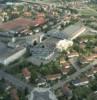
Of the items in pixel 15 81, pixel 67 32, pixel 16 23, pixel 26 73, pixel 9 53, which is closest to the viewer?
pixel 15 81

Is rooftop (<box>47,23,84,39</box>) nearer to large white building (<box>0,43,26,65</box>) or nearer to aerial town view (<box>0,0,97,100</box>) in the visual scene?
aerial town view (<box>0,0,97,100</box>)

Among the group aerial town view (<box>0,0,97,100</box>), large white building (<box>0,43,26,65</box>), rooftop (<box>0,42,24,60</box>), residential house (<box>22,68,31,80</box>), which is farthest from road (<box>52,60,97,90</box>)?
rooftop (<box>0,42,24,60</box>)

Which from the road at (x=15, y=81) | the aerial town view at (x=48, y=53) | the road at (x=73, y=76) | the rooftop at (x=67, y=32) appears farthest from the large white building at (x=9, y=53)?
the road at (x=73, y=76)

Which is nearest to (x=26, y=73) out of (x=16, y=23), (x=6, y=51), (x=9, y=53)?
(x=9, y=53)

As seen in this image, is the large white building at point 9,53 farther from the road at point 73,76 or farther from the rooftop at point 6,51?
the road at point 73,76

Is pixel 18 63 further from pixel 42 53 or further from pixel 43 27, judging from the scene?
pixel 43 27

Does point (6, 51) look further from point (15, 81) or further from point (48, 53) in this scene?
point (15, 81)

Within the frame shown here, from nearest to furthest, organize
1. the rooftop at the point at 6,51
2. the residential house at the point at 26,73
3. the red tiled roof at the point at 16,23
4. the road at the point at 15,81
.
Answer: the road at the point at 15,81, the residential house at the point at 26,73, the rooftop at the point at 6,51, the red tiled roof at the point at 16,23

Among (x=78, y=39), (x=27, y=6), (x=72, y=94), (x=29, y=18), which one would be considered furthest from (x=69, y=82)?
(x=27, y=6)
